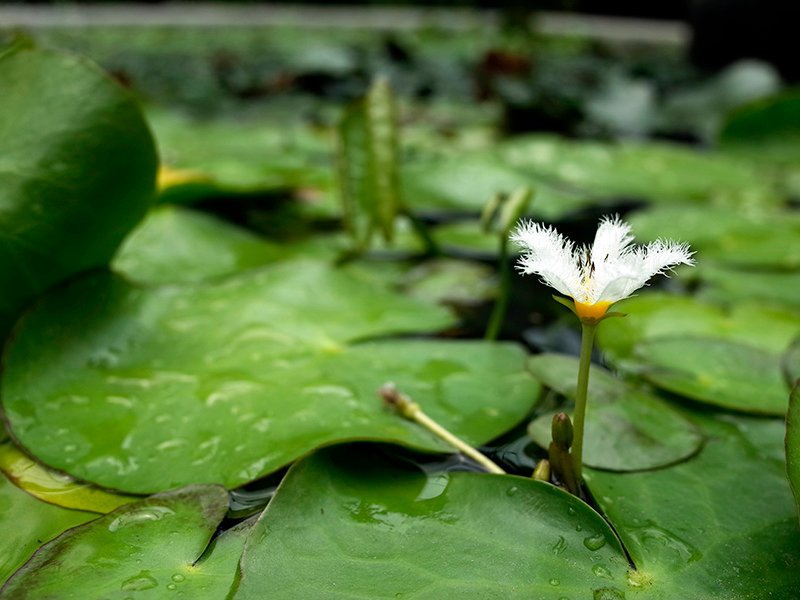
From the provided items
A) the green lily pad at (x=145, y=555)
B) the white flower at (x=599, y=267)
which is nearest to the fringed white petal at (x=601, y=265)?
the white flower at (x=599, y=267)

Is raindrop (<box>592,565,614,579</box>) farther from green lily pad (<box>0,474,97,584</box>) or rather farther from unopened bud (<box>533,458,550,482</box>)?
green lily pad (<box>0,474,97,584</box>)

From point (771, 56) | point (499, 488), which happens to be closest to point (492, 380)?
point (499, 488)

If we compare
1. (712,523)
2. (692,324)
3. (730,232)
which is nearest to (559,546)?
(712,523)

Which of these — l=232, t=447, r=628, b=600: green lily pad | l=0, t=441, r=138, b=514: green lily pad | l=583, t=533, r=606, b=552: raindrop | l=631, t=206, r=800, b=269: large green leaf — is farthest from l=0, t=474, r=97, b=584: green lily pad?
l=631, t=206, r=800, b=269: large green leaf

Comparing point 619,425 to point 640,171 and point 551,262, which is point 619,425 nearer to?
point 551,262

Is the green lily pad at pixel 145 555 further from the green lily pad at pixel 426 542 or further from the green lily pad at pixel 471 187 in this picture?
the green lily pad at pixel 471 187
